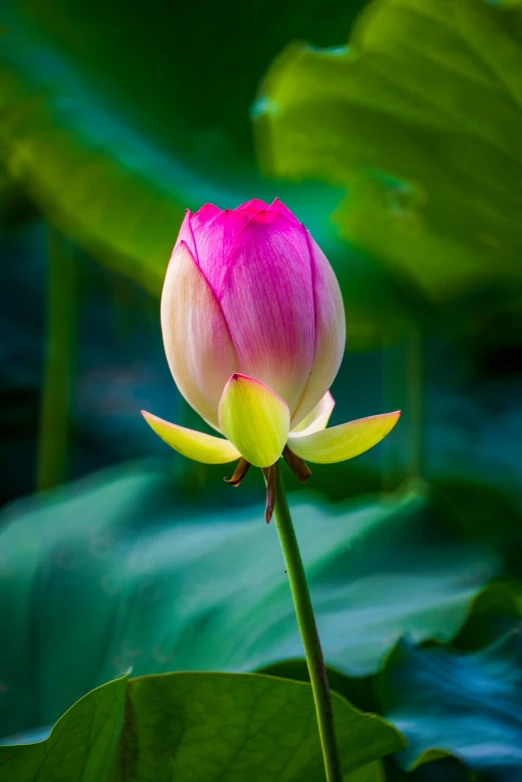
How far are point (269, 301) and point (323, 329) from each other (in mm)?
31

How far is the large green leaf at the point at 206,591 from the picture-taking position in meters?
0.62

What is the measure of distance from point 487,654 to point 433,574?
0.45ft

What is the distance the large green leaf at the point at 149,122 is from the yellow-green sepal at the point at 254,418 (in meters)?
0.89

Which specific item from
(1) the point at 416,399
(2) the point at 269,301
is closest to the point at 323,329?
(2) the point at 269,301

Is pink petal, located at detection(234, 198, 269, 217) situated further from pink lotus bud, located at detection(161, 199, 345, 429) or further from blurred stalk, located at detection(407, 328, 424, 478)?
blurred stalk, located at detection(407, 328, 424, 478)

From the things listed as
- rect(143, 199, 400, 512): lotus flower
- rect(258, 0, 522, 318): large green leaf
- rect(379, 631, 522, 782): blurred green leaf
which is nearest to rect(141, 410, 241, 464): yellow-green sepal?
rect(143, 199, 400, 512): lotus flower

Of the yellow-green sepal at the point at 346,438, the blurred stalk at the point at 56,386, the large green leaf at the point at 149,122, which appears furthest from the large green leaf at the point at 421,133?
the yellow-green sepal at the point at 346,438

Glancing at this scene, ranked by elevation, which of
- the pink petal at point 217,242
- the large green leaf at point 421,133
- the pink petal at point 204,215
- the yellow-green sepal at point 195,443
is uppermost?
the large green leaf at point 421,133

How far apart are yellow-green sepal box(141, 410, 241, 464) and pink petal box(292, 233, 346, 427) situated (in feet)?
0.12

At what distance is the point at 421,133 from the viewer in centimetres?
88

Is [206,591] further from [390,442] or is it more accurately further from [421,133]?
[390,442]

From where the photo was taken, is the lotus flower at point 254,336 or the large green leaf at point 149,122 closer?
the lotus flower at point 254,336

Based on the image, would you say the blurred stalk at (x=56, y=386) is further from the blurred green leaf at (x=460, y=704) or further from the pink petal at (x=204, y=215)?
the pink petal at (x=204, y=215)

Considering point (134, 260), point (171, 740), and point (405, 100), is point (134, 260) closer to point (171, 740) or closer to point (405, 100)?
point (405, 100)
